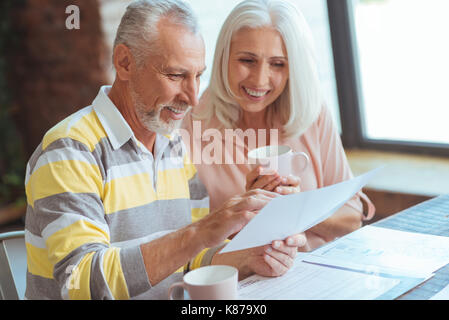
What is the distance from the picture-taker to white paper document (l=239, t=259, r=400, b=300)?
99cm

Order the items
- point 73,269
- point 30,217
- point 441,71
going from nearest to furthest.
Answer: point 73,269 < point 30,217 < point 441,71

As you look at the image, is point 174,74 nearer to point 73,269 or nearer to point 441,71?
point 73,269

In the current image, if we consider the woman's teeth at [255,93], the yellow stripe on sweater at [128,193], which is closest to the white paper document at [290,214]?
Result: the yellow stripe on sweater at [128,193]

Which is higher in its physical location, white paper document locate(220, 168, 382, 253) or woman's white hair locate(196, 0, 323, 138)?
woman's white hair locate(196, 0, 323, 138)

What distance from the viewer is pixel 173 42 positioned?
1.29 metres

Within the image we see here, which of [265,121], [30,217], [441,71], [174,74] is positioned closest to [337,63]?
[441,71]

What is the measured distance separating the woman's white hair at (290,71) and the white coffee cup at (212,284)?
2.86ft

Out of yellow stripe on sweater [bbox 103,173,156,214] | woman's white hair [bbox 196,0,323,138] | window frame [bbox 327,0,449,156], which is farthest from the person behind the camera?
window frame [bbox 327,0,449,156]

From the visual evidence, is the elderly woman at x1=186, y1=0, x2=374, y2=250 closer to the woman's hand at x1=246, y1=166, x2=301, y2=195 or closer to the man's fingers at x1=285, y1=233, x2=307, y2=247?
the woman's hand at x1=246, y1=166, x2=301, y2=195

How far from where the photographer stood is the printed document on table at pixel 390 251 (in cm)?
111

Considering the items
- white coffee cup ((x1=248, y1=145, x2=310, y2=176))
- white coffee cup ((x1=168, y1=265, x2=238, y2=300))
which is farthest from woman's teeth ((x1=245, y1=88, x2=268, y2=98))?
white coffee cup ((x1=168, y1=265, x2=238, y2=300))

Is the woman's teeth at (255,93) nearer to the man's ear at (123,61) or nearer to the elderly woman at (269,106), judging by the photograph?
the elderly woman at (269,106)

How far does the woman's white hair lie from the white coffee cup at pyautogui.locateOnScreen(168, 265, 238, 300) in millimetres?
872
